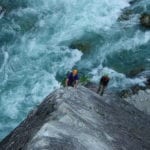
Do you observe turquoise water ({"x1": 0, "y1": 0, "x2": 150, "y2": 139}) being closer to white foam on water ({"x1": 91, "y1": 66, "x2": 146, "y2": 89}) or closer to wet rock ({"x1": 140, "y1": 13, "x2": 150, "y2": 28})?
A: white foam on water ({"x1": 91, "y1": 66, "x2": 146, "y2": 89})

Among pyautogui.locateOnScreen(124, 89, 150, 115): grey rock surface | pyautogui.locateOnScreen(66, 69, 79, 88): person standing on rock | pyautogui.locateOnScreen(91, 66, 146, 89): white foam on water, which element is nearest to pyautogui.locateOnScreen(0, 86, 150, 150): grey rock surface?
pyautogui.locateOnScreen(66, 69, 79, 88): person standing on rock

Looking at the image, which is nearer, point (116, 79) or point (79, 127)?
point (79, 127)

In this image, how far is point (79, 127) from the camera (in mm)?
11836

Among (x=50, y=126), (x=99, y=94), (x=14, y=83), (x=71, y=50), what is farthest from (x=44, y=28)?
(x=50, y=126)

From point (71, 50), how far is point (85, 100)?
9642 millimetres

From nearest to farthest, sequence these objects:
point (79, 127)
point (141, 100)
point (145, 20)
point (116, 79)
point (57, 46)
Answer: point (79, 127)
point (141, 100)
point (116, 79)
point (57, 46)
point (145, 20)

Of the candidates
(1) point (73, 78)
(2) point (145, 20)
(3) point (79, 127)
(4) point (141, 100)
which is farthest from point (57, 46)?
(3) point (79, 127)

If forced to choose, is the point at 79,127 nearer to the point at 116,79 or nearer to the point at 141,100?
the point at 141,100

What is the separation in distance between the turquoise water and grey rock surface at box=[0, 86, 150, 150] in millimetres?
6224

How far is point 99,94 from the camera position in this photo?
1630 centimetres

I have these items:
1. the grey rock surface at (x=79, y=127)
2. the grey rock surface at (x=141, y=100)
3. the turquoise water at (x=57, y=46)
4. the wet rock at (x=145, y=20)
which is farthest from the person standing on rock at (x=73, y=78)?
the wet rock at (x=145, y=20)

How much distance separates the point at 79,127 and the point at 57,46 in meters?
12.2

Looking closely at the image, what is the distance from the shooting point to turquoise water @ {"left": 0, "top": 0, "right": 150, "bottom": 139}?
20953 mm

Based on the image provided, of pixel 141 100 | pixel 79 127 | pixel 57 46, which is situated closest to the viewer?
pixel 79 127
